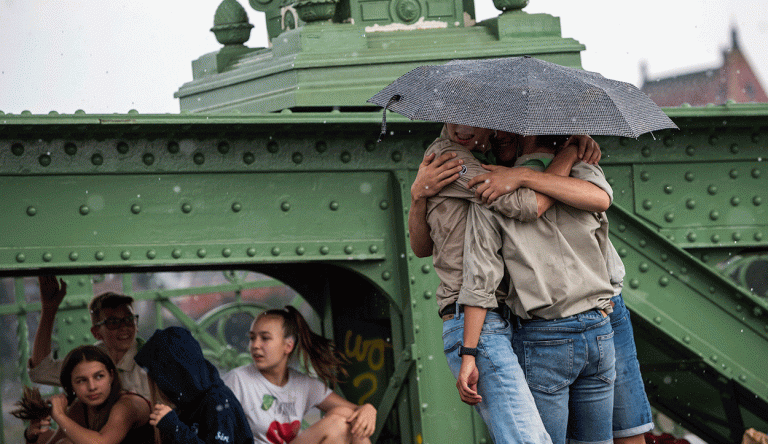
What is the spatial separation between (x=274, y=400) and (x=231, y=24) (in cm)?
256

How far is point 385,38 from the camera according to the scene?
5500 mm

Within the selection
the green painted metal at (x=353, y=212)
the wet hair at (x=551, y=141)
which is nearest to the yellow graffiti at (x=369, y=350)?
the green painted metal at (x=353, y=212)

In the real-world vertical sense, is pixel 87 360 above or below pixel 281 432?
above

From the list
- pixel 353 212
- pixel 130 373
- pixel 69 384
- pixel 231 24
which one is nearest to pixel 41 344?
pixel 130 373

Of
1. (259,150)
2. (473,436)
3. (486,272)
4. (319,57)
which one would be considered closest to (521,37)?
(319,57)

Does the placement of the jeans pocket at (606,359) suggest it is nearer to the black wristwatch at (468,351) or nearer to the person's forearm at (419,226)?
the black wristwatch at (468,351)

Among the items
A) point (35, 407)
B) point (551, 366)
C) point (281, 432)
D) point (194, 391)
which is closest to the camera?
point (551, 366)

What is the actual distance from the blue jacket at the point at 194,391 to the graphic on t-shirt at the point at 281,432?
1.75 feet

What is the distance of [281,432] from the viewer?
548 cm

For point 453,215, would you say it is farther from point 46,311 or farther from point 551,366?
point 46,311

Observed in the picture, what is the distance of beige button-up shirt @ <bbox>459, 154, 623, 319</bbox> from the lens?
3.22m

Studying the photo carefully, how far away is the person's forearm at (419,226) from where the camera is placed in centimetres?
346

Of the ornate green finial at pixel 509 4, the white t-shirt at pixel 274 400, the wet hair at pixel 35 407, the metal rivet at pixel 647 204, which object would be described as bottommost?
the white t-shirt at pixel 274 400

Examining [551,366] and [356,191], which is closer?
[551,366]
